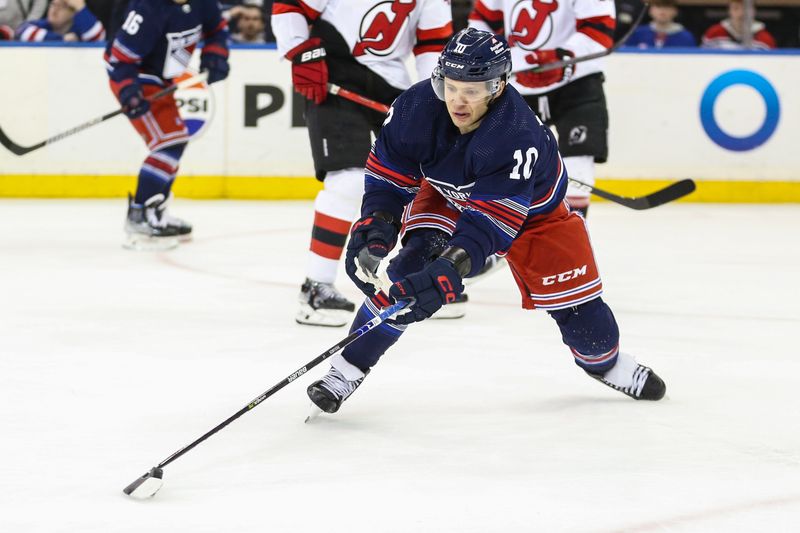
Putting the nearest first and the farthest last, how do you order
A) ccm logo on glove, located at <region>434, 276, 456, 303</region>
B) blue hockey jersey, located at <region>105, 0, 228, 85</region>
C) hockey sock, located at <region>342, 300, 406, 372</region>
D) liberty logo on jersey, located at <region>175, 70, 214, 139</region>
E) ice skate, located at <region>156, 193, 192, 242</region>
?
ccm logo on glove, located at <region>434, 276, 456, 303</region>
hockey sock, located at <region>342, 300, 406, 372</region>
blue hockey jersey, located at <region>105, 0, 228, 85</region>
ice skate, located at <region>156, 193, 192, 242</region>
liberty logo on jersey, located at <region>175, 70, 214, 139</region>

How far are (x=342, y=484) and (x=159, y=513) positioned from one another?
0.32m

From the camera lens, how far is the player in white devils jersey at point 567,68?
3996 mm

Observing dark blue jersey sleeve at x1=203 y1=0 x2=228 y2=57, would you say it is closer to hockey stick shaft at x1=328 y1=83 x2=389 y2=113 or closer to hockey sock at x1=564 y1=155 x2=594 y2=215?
hockey stick shaft at x1=328 y1=83 x2=389 y2=113

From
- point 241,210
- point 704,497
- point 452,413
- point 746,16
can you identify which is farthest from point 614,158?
point 704,497

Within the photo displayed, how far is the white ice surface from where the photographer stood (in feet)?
6.43

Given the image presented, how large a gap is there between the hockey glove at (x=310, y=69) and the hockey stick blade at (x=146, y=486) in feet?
5.64

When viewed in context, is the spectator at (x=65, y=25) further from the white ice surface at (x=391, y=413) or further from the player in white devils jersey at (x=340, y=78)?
the player in white devils jersey at (x=340, y=78)

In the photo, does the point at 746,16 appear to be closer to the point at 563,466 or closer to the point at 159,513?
the point at 563,466

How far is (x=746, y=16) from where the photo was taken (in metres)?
6.62

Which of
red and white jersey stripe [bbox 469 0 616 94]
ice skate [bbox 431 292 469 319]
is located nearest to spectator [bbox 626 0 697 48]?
red and white jersey stripe [bbox 469 0 616 94]

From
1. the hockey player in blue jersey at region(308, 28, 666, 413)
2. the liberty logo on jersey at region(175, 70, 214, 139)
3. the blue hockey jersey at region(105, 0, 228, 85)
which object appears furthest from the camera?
the liberty logo on jersey at region(175, 70, 214, 139)

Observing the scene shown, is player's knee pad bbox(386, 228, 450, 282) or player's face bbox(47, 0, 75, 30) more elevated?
player's knee pad bbox(386, 228, 450, 282)

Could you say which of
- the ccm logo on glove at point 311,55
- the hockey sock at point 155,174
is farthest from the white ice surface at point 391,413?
the ccm logo on glove at point 311,55

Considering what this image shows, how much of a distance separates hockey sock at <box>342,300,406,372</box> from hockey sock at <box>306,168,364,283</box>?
1045 millimetres
